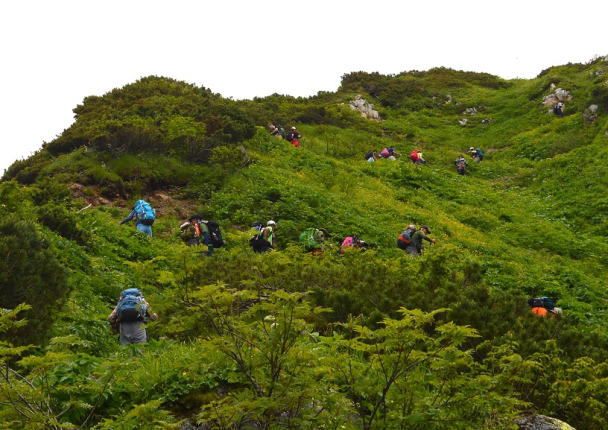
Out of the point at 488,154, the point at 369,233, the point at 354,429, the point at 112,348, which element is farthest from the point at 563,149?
the point at 354,429

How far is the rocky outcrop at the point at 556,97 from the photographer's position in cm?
4150

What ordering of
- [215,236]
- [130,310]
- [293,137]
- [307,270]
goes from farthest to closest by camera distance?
[293,137] → [215,236] → [307,270] → [130,310]

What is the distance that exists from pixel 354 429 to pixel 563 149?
103ft

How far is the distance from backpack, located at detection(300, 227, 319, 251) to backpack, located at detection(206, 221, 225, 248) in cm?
238

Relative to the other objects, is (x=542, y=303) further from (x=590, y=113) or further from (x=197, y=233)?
(x=590, y=113)

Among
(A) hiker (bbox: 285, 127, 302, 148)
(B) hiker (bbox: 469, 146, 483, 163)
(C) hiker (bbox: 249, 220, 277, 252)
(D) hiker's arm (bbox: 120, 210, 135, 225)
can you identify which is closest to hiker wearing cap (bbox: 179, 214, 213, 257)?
(C) hiker (bbox: 249, 220, 277, 252)

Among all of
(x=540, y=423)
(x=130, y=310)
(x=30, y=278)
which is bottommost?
(x=540, y=423)

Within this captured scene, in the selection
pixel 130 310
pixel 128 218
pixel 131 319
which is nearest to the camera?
pixel 130 310

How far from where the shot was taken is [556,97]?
42.0m

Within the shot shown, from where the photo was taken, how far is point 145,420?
188 inches

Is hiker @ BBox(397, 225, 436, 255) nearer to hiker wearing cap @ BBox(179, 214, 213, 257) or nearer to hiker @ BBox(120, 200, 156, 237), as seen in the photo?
hiker wearing cap @ BBox(179, 214, 213, 257)

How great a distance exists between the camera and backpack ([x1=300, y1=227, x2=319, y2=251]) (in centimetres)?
1733

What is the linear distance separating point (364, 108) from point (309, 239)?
29381 mm

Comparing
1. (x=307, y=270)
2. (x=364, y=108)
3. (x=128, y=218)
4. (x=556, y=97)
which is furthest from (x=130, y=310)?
(x=556, y=97)
